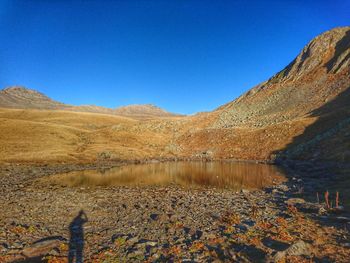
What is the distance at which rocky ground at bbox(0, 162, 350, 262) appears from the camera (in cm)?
1421

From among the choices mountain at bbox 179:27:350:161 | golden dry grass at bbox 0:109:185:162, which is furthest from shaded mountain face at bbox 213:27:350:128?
golden dry grass at bbox 0:109:185:162

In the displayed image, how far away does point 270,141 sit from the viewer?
72.5m

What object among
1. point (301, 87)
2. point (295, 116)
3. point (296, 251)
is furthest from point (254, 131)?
point (296, 251)

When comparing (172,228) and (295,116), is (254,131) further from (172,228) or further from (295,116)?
(172,228)

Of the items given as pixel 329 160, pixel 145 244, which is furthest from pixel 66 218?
pixel 329 160

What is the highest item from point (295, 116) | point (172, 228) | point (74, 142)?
point (295, 116)

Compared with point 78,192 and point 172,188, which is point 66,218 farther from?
point 172,188

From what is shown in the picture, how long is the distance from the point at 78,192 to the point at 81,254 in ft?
57.3

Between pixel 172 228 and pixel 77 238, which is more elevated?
pixel 172 228

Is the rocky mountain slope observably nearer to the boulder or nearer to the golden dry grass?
the golden dry grass

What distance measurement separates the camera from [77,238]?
1669cm

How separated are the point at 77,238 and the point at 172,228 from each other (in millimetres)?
5442

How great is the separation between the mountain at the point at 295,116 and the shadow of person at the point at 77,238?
131ft

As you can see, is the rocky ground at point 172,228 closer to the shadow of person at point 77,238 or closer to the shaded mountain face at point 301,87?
the shadow of person at point 77,238
